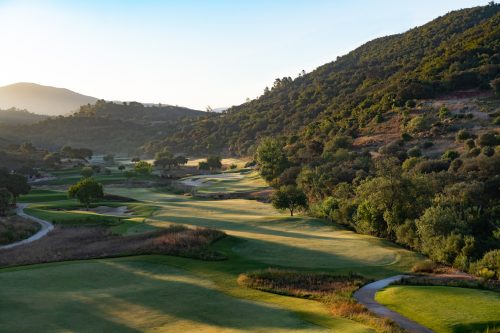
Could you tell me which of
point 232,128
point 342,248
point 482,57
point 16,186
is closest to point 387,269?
point 342,248

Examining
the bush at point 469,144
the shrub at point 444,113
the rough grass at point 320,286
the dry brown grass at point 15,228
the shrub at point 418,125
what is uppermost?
the shrub at point 444,113

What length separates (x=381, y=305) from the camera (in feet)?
86.5

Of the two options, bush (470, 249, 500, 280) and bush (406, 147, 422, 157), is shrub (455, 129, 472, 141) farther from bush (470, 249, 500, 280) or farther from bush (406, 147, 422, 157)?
bush (470, 249, 500, 280)

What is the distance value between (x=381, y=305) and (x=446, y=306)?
3410mm

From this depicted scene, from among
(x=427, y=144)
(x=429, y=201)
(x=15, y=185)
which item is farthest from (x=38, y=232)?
(x=427, y=144)

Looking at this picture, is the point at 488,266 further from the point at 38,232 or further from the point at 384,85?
the point at 384,85

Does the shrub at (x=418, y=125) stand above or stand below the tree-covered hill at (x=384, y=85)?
below

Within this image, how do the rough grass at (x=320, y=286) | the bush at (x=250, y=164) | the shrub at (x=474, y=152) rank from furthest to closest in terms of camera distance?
1. the bush at (x=250, y=164)
2. the shrub at (x=474, y=152)
3. the rough grass at (x=320, y=286)

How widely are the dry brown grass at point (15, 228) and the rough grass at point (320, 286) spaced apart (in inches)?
1154

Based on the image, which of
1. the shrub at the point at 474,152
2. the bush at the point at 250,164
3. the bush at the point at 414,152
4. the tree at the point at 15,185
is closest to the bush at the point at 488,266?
the shrub at the point at 474,152

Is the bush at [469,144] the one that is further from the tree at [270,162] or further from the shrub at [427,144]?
the tree at [270,162]

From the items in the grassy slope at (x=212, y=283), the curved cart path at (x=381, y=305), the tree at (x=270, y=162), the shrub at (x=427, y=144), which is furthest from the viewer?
the tree at (x=270, y=162)

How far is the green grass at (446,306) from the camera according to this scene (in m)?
22.7

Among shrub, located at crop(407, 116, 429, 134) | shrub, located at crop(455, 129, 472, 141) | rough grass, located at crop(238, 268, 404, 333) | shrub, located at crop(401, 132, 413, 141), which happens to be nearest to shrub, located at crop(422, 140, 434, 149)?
shrub, located at crop(455, 129, 472, 141)
